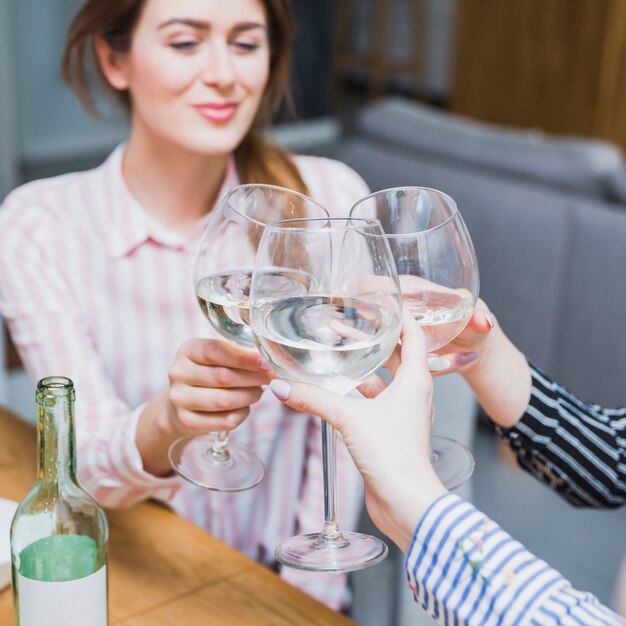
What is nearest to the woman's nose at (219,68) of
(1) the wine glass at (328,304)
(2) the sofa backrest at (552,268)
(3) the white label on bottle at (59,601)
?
(1) the wine glass at (328,304)

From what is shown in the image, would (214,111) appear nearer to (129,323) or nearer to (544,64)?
(129,323)

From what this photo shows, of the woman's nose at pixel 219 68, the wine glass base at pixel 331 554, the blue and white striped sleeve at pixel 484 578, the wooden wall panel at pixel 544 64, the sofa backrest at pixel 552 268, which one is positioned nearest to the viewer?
the blue and white striped sleeve at pixel 484 578

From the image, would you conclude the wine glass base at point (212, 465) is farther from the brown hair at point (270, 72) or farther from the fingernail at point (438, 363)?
the brown hair at point (270, 72)

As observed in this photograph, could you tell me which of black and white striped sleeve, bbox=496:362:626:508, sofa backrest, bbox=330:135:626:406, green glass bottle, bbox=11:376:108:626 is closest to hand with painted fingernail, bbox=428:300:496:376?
black and white striped sleeve, bbox=496:362:626:508

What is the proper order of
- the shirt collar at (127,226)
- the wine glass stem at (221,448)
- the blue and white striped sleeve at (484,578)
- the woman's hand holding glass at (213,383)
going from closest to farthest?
1. the blue and white striped sleeve at (484,578)
2. the woman's hand holding glass at (213,383)
3. the wine glass stem at (221,448)
4. the shirt collar at (127,226)

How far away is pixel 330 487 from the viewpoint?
33.4 inches

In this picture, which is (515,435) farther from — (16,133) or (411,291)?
(16,133)

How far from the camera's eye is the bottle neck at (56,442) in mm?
770

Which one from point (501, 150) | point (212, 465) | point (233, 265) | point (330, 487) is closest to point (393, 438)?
point (330, 487)

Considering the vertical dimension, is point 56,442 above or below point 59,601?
above

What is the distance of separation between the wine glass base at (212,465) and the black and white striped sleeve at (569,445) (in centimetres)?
32

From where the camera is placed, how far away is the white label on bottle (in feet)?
2.59

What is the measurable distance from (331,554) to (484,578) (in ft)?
0.55

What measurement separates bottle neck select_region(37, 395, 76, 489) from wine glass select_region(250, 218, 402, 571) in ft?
0.53
